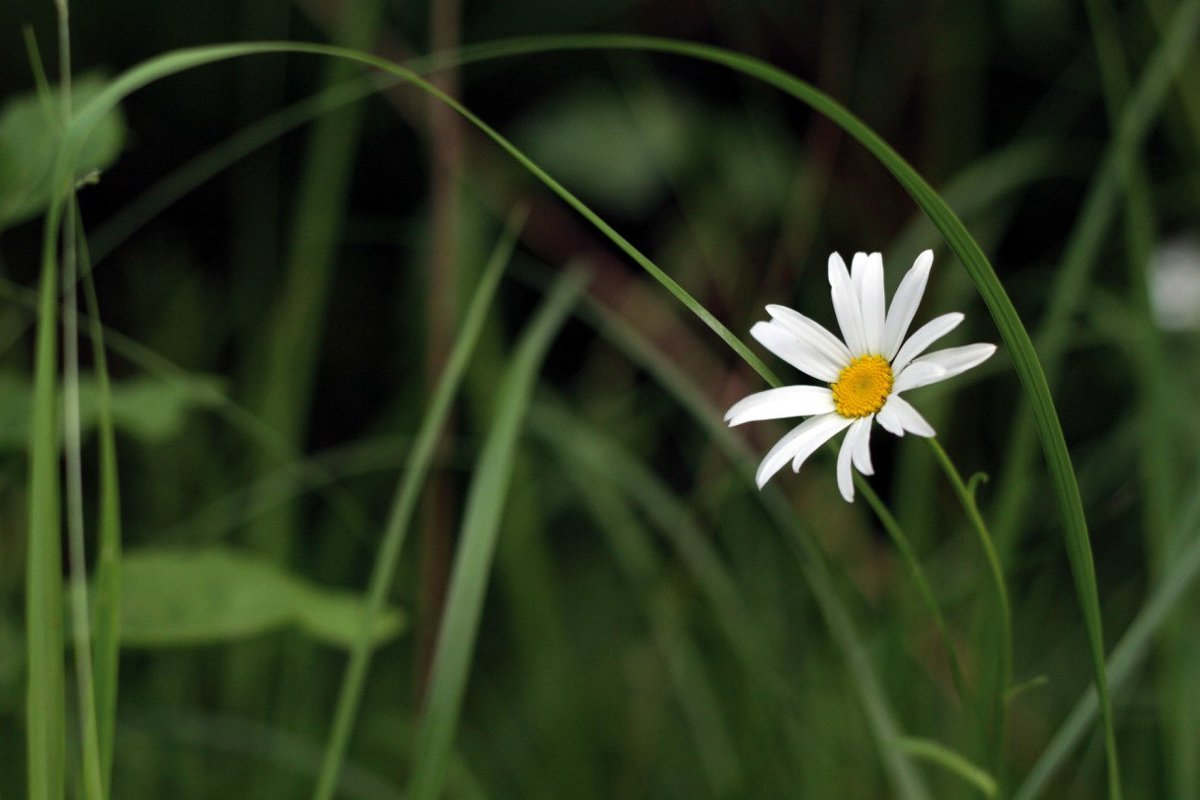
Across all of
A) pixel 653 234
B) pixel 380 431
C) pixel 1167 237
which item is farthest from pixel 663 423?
pixel 1167 237

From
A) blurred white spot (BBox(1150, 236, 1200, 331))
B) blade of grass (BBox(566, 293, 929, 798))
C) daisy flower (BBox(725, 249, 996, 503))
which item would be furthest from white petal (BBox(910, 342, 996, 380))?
blurred white spot (BBox(1150, 236, 1200, 331))

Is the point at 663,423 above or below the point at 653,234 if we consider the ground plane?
below

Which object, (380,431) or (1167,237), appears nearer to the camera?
(380,431)

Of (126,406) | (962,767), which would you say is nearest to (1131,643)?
(962,767)

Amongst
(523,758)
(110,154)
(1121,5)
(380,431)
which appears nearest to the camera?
(110,154)

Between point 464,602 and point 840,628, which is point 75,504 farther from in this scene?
point 840,628

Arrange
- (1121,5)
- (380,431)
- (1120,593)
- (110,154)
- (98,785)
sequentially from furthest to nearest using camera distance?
(1121,5) → (380,431) → (1120,593) → (110,154) → (98,785)

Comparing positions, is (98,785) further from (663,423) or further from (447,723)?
(663,423)
